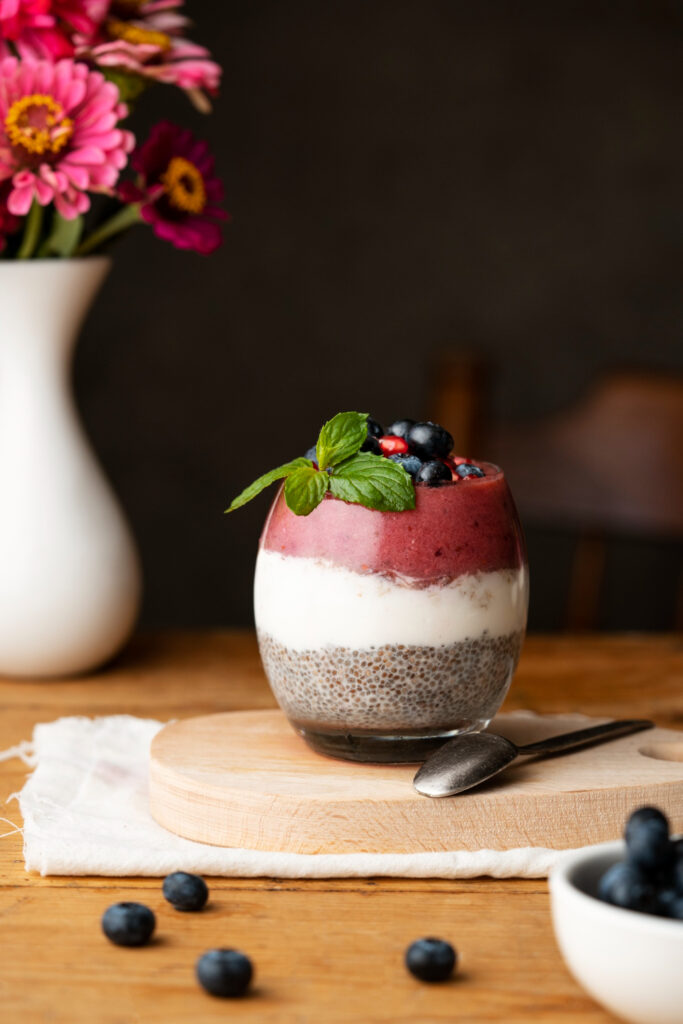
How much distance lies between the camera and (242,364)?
10.7ft

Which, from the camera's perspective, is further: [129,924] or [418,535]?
[418,535]

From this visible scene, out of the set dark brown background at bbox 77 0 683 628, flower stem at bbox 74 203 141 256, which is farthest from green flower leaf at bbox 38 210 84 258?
dark brown background at bbox 77 0 683 628

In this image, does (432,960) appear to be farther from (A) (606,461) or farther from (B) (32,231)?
(A) (606,461)

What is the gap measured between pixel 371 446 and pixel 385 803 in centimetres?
24

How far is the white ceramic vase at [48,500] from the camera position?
4.05 feet

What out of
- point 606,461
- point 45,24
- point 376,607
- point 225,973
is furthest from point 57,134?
point 606,461

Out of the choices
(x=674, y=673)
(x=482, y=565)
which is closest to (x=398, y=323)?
(x=674, y=673)

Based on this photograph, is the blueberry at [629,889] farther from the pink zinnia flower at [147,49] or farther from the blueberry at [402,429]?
the pink zinnia flower at [147,49]

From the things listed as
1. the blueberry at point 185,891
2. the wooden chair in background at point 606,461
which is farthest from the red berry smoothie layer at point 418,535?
the wooden chair in background at point 606,461

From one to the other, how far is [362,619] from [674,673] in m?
0.59

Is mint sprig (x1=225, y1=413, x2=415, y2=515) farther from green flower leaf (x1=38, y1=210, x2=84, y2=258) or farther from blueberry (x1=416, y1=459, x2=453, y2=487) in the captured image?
green flower leaf (x1=38, y1=210, x2=84, y2=258)

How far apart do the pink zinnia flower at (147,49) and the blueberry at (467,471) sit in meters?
0.50

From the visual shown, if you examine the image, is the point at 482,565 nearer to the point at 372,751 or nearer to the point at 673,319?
the point at 372,751

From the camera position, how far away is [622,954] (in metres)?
0.57
